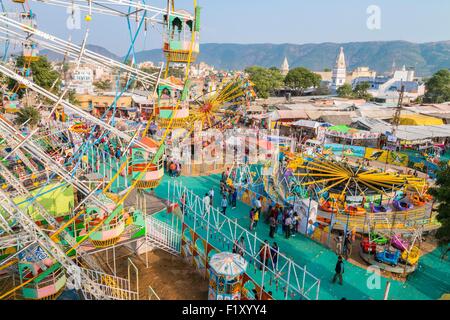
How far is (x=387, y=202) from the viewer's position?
620 inches

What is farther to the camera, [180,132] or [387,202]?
[180,132]

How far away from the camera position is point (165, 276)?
10695mm

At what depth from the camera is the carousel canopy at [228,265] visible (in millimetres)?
8141

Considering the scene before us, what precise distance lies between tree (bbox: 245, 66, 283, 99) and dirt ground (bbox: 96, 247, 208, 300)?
50.1 meters

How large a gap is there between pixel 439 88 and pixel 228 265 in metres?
74.6

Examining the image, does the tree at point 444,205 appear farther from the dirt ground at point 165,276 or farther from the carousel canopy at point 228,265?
the dirt ground at point 165,276

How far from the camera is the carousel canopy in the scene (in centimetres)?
814

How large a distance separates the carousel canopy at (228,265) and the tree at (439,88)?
7156 centimetres

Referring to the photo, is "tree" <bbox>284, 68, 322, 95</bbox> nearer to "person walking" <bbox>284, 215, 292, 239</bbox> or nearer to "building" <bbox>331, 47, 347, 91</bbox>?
"building" <bbox>331, 47, 347, 91</bbox>

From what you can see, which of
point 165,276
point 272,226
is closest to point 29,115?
point 165,276

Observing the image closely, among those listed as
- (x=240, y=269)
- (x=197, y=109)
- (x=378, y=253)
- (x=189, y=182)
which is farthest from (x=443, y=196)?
(x=197, y=109)
